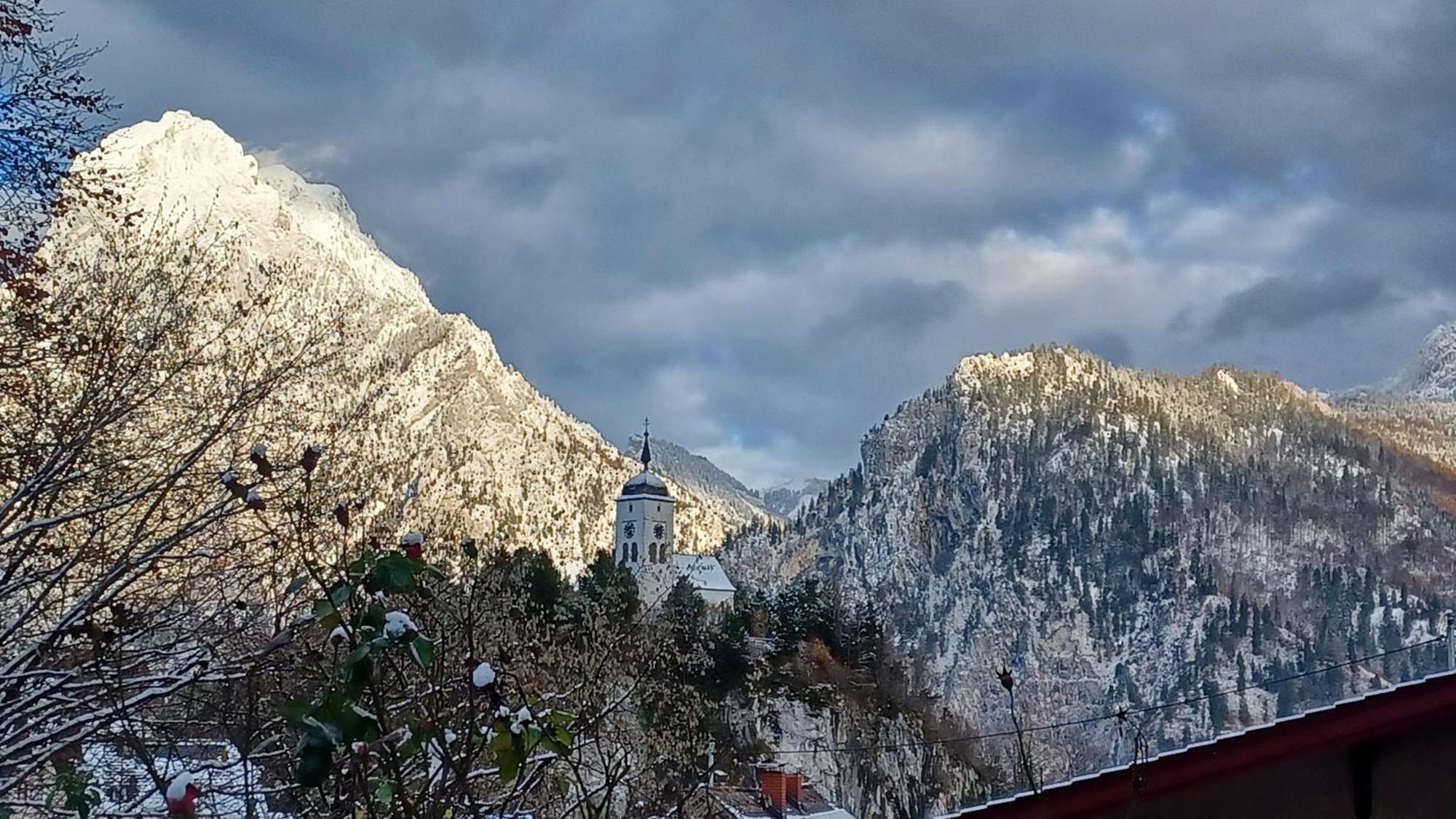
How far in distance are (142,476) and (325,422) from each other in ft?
11.8

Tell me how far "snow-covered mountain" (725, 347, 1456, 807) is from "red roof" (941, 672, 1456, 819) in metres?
73.1

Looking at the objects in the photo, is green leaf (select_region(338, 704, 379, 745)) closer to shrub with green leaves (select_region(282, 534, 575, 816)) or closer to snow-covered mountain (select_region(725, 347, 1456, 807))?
shrub with green leaves (select_region(282, 534, 575, 816))

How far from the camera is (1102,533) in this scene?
140000 mm

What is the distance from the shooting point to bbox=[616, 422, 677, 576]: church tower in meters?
75.7

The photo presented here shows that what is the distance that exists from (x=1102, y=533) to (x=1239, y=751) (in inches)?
5559

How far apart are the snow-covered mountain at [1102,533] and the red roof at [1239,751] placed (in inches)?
2877

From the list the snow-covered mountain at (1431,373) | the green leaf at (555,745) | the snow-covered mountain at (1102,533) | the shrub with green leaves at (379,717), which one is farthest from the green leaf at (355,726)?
the snow-covered mountain at (1102,533)

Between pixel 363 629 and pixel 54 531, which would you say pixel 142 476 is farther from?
pixel 363 629

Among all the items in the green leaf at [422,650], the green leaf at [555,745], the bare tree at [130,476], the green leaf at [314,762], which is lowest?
the green leaf at [314,762]

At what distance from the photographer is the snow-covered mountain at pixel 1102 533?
10406 cm

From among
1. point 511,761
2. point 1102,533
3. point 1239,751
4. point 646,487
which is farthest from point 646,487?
point 1102,533

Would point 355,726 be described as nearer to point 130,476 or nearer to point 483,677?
point 483,677

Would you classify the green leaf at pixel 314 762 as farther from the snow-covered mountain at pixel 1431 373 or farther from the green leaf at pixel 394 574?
the snow-covered mountain at pixel 1431 373

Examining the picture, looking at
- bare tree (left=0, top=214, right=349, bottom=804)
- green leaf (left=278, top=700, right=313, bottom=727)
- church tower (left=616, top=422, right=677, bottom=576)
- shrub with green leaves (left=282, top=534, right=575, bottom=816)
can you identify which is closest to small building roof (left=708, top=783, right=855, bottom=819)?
bare tree (left=0, top=214, right=349, bottom=804)
